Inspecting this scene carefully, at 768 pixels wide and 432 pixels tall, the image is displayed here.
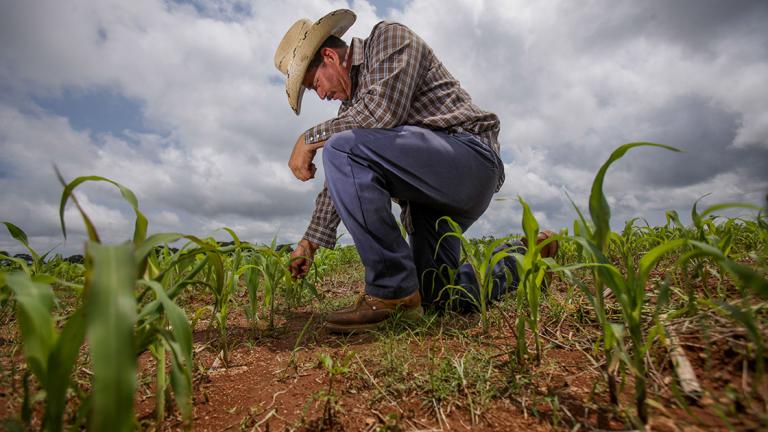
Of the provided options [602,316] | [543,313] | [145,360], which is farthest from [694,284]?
[145,360]

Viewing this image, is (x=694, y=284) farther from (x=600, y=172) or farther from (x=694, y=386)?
(x=600, y=172)

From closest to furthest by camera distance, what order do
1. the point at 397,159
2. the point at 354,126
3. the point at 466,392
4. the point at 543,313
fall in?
1. the point at 466,392
2. the point at 543,313
3. the point at 397,159
4. the point at 354,126

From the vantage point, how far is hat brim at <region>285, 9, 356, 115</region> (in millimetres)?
2238

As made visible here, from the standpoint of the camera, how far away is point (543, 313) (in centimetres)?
152

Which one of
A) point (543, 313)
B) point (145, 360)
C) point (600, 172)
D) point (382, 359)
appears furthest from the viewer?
point (543, 313)

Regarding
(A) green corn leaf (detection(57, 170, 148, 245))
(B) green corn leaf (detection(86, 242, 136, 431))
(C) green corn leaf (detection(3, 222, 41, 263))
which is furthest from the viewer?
(C) green corn leaf (detection(3, 222, 41, 263))

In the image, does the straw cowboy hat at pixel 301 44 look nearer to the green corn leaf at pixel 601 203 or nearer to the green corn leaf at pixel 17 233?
the green corn leaf at pixel 17 233

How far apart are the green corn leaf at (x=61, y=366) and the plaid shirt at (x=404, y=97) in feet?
4.70

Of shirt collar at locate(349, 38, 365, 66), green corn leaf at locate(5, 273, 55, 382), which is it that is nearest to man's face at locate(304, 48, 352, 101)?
shirt collar at locate(349, 38, 365, 66)

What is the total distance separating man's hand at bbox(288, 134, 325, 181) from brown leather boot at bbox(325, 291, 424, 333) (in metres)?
0.77

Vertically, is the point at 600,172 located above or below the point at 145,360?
above

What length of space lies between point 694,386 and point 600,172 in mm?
505

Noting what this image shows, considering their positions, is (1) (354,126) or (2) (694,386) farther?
(1) (354,126)

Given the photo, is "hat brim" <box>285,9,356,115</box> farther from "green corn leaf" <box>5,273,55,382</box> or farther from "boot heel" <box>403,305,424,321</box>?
"green corn leaf" <box>5,273,55,382</box>
